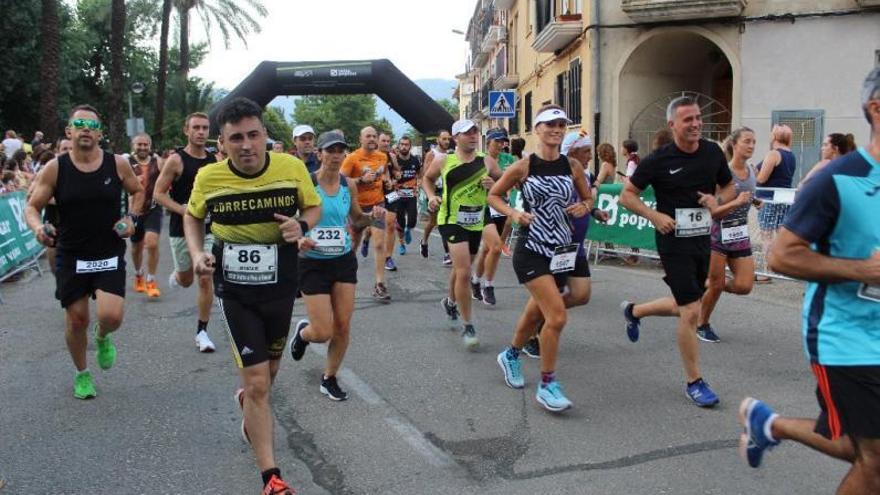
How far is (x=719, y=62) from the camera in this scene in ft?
68.6

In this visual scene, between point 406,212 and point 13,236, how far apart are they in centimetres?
577

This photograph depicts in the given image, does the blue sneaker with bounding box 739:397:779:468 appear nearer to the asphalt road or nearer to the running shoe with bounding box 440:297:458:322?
the asphalt road

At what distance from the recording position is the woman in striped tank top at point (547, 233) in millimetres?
5203

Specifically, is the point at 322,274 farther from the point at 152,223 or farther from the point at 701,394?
the point at 152,223

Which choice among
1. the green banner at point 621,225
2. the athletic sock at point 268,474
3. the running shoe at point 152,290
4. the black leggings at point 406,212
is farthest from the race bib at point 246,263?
the black leggings at point 406,212

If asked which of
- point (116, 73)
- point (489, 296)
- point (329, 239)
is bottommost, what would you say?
point (489, 296)

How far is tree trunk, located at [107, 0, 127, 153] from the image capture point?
24917mm

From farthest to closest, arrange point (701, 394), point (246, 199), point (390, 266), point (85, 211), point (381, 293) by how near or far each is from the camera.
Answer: point (390, 266)
point (381, 293)
point (85, 211)
point (701, 394)
point (246, 199)

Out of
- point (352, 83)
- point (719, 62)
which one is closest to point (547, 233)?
point (719, 62)

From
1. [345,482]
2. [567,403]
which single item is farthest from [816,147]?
[345,482]

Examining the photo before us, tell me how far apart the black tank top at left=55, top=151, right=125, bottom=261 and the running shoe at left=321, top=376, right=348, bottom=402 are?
176 cm

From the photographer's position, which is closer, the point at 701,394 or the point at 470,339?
the point at 701,394

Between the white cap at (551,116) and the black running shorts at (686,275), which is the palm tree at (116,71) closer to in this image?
the white cap at (551,116)

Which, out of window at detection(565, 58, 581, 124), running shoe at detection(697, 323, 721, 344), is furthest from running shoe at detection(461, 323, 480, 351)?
window at detection(565, 58, 581, 124)
